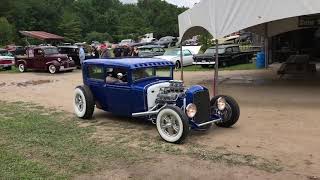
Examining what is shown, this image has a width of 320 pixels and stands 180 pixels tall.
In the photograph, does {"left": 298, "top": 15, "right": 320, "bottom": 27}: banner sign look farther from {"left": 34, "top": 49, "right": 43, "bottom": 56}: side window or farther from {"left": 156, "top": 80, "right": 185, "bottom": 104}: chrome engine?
{"left": 156, "top": 80, "right": 185, "bottom": 104}: chrome engine

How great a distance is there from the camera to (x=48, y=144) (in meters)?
9.10

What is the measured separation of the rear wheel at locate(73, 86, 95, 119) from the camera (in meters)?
11.4

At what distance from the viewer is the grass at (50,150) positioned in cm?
736

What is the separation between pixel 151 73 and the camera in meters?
10.8

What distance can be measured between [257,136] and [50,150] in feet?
13.1

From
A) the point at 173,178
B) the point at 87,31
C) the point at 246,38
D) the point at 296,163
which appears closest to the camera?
the point at 173,178

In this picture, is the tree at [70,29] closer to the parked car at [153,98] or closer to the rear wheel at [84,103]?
the rear wheel at [84,103]

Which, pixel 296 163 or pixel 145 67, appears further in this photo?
pixel 145 67

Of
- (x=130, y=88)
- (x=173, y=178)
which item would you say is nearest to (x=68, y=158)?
(x=173, y=178)

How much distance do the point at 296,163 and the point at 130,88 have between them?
13.7 ft

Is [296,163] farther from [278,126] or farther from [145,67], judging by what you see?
[145,67]

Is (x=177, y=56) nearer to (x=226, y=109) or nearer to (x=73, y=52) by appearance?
(x=73, y=52)

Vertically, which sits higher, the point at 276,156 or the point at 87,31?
the point at 87,31

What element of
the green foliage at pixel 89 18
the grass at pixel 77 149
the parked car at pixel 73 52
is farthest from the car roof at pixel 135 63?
the green foliage at pixel 89 18
